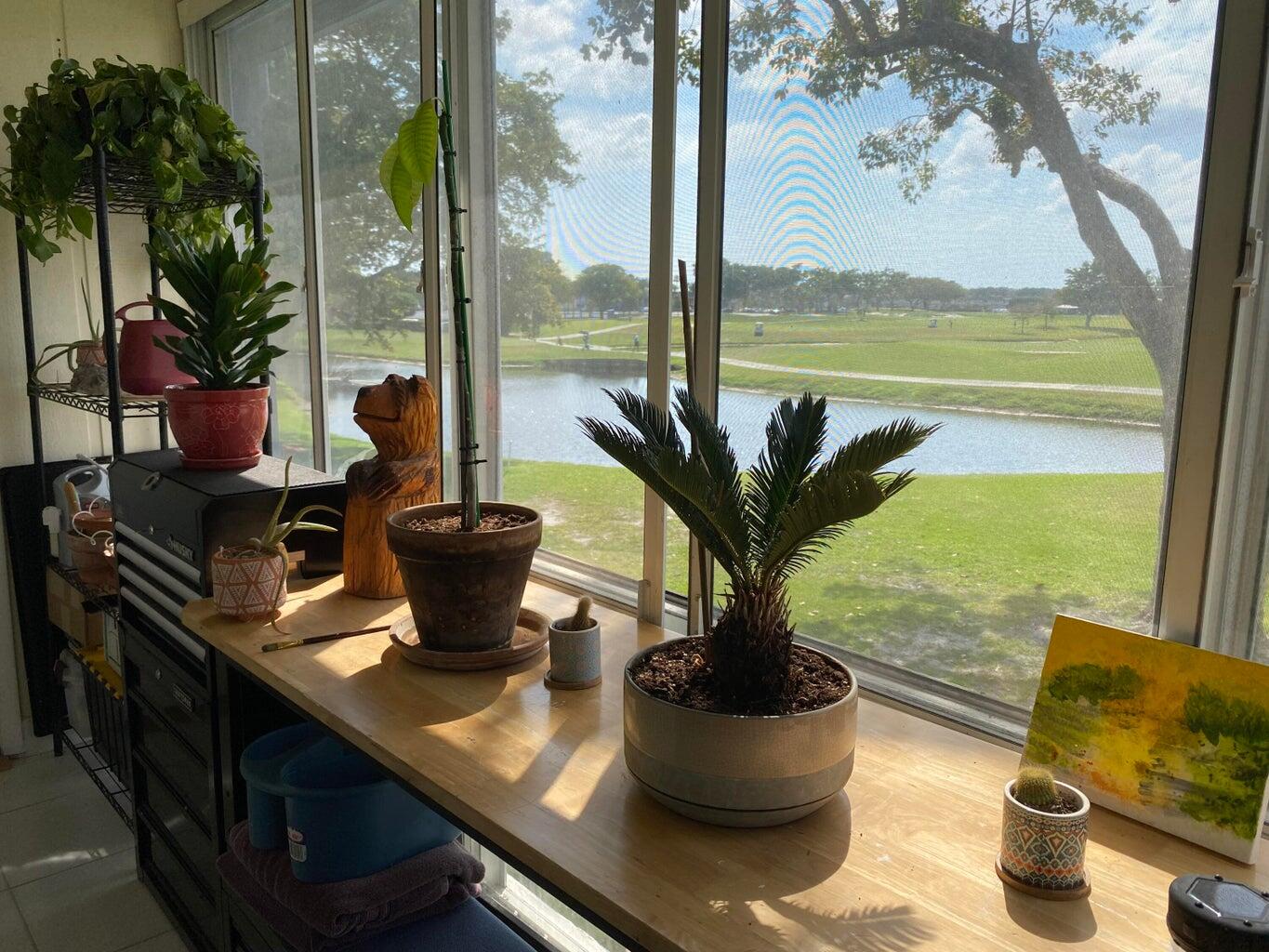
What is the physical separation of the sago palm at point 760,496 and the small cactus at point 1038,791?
0.28 meters

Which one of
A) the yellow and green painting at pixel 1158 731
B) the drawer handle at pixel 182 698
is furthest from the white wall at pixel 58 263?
the yellow and green painting at pixel 1158 731

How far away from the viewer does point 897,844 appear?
107 centimetres

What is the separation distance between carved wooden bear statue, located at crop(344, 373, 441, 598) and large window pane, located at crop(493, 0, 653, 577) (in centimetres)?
28

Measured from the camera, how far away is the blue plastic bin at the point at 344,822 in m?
1.58

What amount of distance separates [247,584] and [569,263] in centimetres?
92

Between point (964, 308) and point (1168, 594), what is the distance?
0.47m

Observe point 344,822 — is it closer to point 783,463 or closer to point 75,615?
point 783,463

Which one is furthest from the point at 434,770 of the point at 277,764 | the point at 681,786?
the point at 277,764

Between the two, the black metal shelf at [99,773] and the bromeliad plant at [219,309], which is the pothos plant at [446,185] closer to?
the bromeliad plant at [219,309]

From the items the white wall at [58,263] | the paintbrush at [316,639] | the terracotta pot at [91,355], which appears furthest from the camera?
the white wall at [58,263]

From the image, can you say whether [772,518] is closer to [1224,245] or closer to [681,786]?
[681,786]

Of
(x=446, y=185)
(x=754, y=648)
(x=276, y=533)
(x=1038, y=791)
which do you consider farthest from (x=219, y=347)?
(x=1038, y=791)

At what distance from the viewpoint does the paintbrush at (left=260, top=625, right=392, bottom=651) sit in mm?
1640

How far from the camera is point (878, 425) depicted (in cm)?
146
